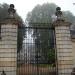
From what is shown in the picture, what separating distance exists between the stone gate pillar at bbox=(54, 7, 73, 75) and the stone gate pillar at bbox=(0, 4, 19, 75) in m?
2.30

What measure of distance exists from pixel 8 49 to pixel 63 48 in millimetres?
2952

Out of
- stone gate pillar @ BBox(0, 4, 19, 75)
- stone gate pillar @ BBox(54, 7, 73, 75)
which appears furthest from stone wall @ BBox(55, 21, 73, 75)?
stone gate pillar @ BBox(0, 4, 19, 75)

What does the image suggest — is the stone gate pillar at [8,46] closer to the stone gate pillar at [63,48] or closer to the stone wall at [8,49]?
the stone wall at [8,49]

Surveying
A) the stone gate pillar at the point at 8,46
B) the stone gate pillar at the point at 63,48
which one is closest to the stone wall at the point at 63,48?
the stone gate pillar at the point at 63,48

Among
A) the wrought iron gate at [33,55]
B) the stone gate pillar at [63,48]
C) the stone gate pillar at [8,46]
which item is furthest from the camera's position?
the wrought iron gate at [33,55]

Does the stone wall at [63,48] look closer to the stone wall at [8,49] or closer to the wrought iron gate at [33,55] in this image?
the wrought iron gate at [33,55]

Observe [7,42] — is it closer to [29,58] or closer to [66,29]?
[29,58]

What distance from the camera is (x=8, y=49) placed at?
1184cm

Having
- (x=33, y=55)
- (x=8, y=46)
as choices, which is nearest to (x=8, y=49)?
(x=8, y=46)

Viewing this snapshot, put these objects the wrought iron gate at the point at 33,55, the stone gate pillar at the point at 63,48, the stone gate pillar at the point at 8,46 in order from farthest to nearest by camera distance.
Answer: the wrought iron gate at the point at 33,55 < the stone gate pillar at the point at 63,48 < the stone gate pillar at the point at 8,46

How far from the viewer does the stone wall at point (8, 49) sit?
38.3 ft

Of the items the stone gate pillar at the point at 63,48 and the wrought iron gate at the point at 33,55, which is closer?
the stone gate pillar at the point at 63,48

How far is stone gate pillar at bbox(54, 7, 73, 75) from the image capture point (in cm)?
1197

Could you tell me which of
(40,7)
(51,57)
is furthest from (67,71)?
(40,7)
